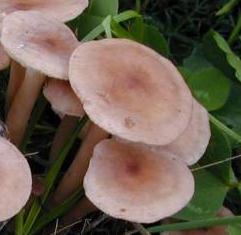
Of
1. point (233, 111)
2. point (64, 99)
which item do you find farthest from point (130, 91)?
point (233, 111)

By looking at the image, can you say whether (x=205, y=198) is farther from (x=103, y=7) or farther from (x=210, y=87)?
(x=103, y=7)

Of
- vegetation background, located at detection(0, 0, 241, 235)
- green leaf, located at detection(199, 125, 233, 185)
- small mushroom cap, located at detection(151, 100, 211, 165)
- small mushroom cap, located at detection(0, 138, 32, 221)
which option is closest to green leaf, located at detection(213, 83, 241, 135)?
vegetation background, located at detection(0, 0, 241, 235)

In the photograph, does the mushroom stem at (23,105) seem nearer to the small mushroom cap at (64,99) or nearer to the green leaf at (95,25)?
the small mushroom cap at (64,99)

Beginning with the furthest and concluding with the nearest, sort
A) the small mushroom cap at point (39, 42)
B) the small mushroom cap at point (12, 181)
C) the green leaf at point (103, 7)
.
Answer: the green leaf at point (103, 7)
the small mushroom cap at point (39, 42)
the small mushroom cap at point (12, 181)

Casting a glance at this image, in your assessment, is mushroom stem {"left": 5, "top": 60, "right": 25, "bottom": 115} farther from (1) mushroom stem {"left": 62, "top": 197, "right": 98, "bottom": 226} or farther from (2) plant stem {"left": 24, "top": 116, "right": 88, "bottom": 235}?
(1) mushroom stem {"left": 62, "top": 197, "right": 98, "bottom": 226}

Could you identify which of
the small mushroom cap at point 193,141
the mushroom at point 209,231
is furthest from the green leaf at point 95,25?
the mushroom at point 209,231

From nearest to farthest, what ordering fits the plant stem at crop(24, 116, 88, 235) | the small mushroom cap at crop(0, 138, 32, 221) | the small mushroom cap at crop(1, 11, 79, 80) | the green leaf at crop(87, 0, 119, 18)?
the small mushroom cap at crop(0, 138, 32, 221)
the small mushroom cap at crop(1, 11, 79, 80)
the plant stem at crop(24, 116, 88, 235)
the green leaf at crop(87, 0, 119, 18)

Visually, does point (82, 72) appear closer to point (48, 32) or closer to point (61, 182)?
point (48, 32)
